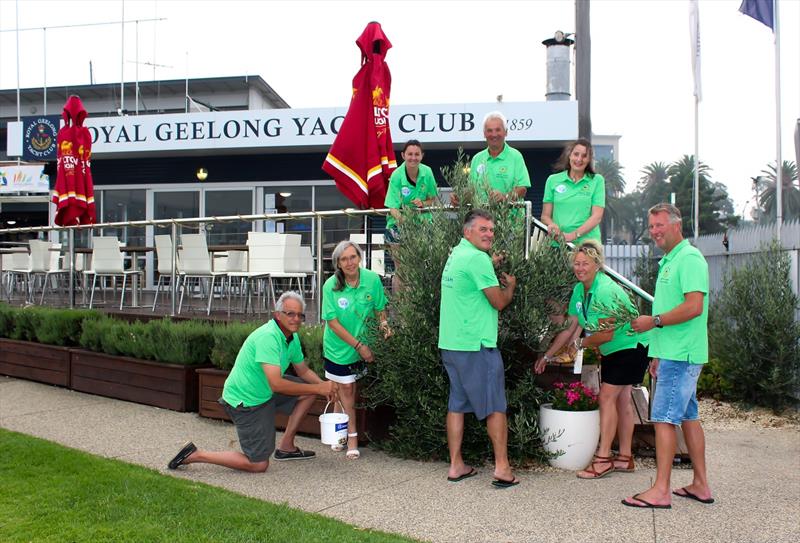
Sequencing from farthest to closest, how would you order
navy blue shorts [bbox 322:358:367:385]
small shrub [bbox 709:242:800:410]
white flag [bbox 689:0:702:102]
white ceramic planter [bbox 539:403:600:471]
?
white flag [bbox 689:0:702:102], small shrub [bbox 709:242:800:410], navy blue shorts [bbox 322:358:367:385], white ceramic planter [bbox 539:403:600:471]

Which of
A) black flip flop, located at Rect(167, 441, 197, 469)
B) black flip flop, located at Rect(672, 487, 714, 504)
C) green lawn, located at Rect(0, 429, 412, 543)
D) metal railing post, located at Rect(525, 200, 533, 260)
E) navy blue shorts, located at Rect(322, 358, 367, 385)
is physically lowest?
black flip flop, located at Rect(672, 487, 714, 504)

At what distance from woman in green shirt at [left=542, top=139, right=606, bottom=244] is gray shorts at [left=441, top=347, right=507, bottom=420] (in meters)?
1.44

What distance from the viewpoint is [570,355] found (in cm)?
555

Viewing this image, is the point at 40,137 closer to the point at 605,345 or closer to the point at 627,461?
the point at 605,345

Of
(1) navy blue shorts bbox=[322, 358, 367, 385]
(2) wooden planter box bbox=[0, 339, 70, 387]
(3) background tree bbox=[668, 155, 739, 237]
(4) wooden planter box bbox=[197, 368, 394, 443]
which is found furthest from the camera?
(3) background tree bbox=[668, 155, 739, 237]

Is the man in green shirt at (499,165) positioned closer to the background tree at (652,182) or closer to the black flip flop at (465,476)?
A: the black flip flop at (465,476)

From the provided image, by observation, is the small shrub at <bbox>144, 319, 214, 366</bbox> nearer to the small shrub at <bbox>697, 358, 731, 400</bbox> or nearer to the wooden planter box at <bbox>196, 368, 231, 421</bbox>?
the wooden planter box at <bbox>196, 368, 231, 421</bbox>

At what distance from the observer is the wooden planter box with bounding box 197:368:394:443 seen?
5.86 meters

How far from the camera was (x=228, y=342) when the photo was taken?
265 inches

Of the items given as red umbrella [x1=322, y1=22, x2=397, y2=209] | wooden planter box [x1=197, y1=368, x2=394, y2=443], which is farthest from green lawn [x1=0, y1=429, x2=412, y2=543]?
red umbrella [x1=322, y1=22, x2=397, y2=209]

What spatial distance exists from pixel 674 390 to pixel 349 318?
2.37 meters

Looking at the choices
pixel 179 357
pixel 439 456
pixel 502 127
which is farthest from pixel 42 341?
pixel 502 127

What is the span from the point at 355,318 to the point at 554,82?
32.1ft

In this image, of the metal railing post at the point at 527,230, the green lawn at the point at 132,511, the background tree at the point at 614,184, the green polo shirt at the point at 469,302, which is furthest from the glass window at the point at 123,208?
the background tree at the point at 614,184
